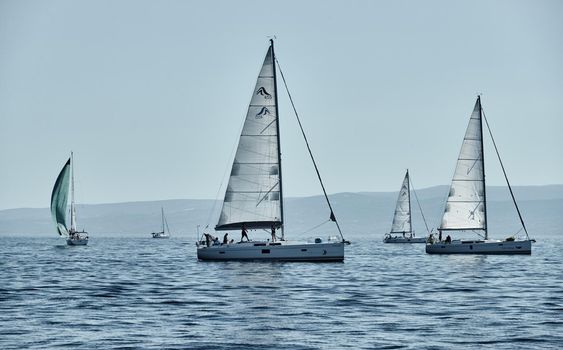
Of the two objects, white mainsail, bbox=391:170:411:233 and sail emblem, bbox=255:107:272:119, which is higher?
sail emblem, bbox=255:107:272:119

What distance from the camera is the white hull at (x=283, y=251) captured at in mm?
67125

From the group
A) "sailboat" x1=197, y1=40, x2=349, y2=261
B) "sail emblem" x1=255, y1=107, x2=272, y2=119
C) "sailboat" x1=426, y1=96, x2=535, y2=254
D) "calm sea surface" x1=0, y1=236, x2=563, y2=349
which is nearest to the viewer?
"calm sea surface" x1=0, y1=236, x2=563, y2=349

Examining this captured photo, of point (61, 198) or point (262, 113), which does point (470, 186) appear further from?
point (61, 198)

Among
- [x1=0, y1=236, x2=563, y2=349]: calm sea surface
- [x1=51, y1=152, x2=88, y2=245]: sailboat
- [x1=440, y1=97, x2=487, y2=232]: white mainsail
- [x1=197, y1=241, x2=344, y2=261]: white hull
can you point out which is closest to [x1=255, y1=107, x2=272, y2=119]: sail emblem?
[x1=197, y1=241, x2=344, y2=261]: white hull

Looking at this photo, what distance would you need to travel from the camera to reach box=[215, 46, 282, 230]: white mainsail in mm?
69438

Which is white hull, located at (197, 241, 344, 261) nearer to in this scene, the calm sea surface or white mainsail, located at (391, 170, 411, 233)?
the calm sea surface

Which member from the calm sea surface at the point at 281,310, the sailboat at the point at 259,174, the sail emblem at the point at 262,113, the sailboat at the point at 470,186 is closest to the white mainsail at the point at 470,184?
the sailboat at the point at 470,186

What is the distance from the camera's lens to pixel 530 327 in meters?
31.2

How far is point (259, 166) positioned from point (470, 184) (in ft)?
101

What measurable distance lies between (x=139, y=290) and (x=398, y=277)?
59.3 ft

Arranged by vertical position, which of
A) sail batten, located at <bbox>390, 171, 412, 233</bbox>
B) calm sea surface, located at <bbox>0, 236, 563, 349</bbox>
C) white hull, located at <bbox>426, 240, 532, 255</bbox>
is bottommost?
calm sea surface, located at <bbox>0, 236, 563, 349</bbox>

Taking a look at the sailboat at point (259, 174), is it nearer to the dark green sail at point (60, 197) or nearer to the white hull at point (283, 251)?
the white hull at point (283, 251)

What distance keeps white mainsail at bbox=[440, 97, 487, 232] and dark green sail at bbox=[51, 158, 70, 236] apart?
66198 millimetres

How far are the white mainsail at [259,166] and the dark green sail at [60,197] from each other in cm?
7415
